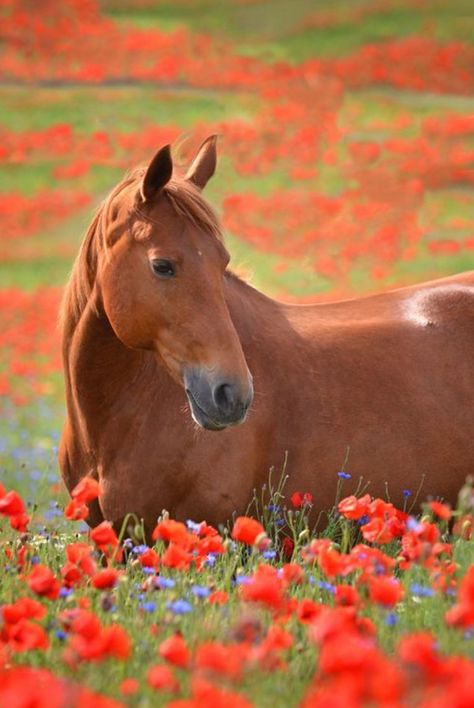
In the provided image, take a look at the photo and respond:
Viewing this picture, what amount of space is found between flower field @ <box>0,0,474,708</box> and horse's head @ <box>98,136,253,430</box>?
0.61m

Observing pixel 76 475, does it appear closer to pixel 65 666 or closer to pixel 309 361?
pixel 309 361

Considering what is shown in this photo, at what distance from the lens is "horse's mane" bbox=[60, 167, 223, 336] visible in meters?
4.38

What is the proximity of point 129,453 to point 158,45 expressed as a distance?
15.3m

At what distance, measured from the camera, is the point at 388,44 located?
62.4 ft

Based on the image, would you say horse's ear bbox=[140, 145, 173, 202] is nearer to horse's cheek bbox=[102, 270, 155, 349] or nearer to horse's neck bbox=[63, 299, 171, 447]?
horse's cheek bbox=[102, 270, 155, 349]

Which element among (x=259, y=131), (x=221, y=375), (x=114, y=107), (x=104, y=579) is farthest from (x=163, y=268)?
(x=114, y=107)

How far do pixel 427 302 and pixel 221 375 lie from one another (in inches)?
76.8

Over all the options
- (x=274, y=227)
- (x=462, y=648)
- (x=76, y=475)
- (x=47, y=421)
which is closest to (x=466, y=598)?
(x=462, y=648)

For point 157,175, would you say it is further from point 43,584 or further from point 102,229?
point 43,584

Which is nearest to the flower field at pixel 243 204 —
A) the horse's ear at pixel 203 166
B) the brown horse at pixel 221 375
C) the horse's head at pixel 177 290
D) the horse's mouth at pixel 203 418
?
the brown horse at pixel 221 375

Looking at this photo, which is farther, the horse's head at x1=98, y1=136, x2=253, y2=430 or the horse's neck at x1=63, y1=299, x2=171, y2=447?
the horse's neck at x1=63, y1=299, x2=171, y2=447

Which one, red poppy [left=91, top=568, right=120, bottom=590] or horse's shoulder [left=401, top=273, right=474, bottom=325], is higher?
horse's shoulder [left=401, top=273, right=474, bottom=325]

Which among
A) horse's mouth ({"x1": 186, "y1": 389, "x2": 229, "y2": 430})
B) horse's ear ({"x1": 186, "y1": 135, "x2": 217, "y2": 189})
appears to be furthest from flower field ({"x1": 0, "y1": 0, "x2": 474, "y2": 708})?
horse's mouth ({"x1": 186, "y1": 389, "x2": 229, "y2": 430})

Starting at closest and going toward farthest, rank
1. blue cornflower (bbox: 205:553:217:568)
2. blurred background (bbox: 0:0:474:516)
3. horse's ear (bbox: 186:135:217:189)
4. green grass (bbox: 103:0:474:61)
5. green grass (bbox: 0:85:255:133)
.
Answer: blue cornflower (bbox: 205:553:217:568), horse's ear (bbox: 186:135:217:189), blurred background (bbox: 0:0:474:516), green grass (bbox: 0:85:255:133), green grass (bbox: 103:0:474:61)
